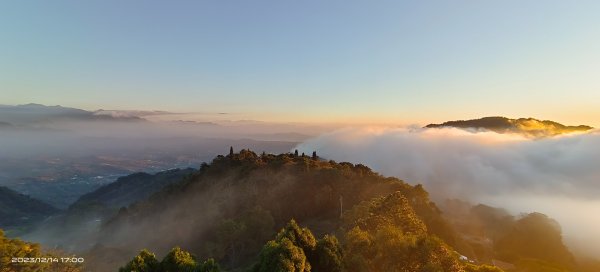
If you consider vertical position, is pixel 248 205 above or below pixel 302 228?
below

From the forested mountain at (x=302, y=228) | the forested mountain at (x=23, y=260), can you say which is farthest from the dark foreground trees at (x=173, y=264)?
the forested mountain at (x=23, y=260)

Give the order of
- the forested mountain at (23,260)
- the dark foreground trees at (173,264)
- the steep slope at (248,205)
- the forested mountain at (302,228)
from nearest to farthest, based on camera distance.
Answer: the dark foreground trees at (173,264) < the forested mountain at (302,228) < the forested mountain at (23,260) < the steep slope at (248,205)

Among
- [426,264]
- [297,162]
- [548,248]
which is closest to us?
[426,264]

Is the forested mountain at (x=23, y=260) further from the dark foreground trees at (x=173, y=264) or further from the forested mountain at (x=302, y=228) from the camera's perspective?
the dark foreground trees at (x=173, y=264)

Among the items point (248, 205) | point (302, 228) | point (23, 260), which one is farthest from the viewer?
point (248, 205)

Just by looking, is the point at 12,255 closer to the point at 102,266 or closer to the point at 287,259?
the point at 102,266

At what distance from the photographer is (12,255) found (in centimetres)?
6738

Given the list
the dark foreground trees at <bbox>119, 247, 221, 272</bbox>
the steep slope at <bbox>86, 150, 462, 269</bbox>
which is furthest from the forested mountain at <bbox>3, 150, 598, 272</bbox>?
the steep slope at <bbox>86, 150, 462, 269</bbox>

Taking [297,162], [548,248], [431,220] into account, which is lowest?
[548,248]

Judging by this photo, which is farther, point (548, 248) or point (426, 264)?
point (548, 248)

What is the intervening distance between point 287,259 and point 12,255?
64540 millimetres

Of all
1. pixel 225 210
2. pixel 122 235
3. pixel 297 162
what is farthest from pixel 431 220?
pixel 122 235

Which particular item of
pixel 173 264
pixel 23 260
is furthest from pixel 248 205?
pixel 173 264

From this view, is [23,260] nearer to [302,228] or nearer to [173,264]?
[173,264]
